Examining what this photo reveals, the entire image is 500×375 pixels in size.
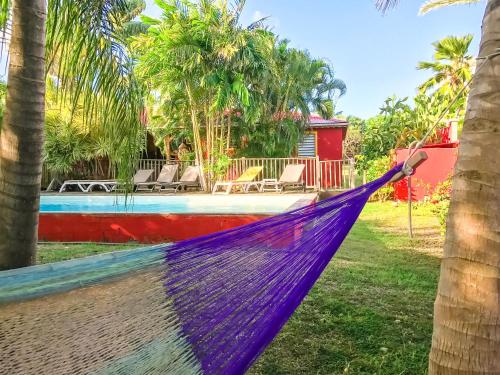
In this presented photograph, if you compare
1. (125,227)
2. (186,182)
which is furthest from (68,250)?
(186,182)

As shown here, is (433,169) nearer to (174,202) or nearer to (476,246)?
(174,202)

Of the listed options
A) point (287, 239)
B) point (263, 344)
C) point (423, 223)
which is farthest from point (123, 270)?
point (423, 223)

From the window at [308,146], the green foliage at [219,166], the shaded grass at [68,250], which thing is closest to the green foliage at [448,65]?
the window at [308,146]

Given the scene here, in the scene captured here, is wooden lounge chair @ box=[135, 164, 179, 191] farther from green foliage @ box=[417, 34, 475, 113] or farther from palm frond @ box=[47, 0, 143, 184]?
green foliage @ box=[417, 34, 475, 113]

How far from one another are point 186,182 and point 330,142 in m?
5.20

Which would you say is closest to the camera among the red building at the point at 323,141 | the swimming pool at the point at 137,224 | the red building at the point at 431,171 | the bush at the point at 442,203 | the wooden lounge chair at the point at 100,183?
the swimming pool at the point at 137,224

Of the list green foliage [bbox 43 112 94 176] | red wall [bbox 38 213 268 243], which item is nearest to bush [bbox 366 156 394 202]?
red wall [bbox 38 213 268 243]

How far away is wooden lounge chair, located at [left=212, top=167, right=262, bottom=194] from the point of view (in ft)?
34.6

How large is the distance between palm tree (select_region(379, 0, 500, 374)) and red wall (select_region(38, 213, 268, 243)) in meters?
3.71

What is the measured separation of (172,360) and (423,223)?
6287 millimetres

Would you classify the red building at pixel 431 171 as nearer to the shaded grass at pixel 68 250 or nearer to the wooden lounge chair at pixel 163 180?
the wooden lounge chair at pixel 163 180

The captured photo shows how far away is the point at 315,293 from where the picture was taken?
10.5 feet

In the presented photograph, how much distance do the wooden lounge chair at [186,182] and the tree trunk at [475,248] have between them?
10.2m

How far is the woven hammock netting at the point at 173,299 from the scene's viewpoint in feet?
3.65
